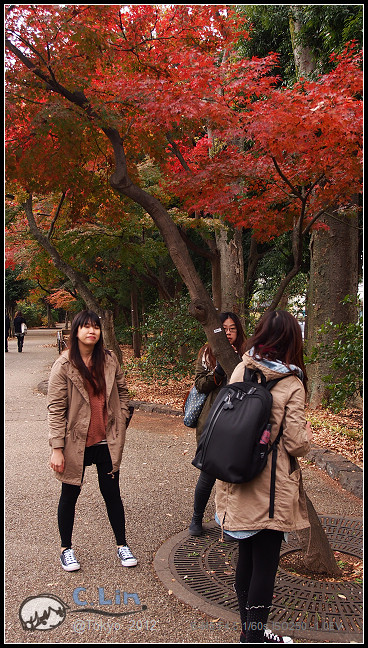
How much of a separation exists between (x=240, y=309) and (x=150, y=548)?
6.68 metres

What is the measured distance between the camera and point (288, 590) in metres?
3.23

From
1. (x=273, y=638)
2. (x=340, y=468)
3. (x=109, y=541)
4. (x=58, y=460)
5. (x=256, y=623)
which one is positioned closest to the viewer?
(x=256, y=623)

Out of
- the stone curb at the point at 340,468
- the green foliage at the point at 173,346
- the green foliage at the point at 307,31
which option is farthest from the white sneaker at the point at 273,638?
the green foliage at the point at 307,31

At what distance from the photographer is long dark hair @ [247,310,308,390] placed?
8.26 feet

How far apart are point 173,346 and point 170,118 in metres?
5.85

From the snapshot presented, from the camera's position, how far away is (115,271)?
54.0ft

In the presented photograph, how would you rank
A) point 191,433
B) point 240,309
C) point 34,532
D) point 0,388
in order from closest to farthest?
point 0,388 < point 34,532 < point 191,433 < point 240,309

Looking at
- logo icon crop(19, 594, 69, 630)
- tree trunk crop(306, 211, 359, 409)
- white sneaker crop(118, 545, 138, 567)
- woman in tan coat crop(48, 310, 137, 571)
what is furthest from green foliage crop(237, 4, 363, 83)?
logo icon crop(19, 594, 69, 630)

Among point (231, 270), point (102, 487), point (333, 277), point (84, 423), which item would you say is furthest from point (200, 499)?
point (231, 270)

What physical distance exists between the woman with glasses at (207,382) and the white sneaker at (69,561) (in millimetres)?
960

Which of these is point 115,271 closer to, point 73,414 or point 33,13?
point 33,13

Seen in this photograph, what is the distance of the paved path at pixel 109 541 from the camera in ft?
9.26

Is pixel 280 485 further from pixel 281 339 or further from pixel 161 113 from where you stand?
pixel 161 113

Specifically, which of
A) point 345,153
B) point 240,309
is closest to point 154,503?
point 345,153
